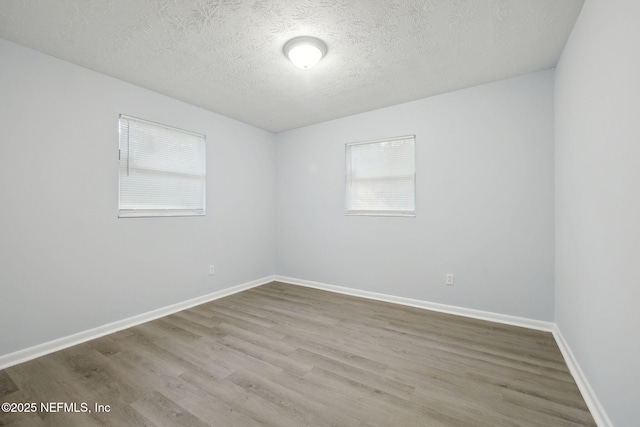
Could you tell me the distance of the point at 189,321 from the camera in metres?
2.91

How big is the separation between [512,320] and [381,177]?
7.20ft

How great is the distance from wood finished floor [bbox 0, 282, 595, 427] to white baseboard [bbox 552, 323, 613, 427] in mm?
40

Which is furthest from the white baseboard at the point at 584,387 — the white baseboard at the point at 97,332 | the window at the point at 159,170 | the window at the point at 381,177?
the window at the point at 159,170

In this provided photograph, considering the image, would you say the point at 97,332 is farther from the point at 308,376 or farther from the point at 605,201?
the point at 605,201

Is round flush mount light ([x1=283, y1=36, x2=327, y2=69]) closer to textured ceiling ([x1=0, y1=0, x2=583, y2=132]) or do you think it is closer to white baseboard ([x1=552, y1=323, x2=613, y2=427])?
textured ceiling ([x1=0, y1=0, x2=583, y2=132])

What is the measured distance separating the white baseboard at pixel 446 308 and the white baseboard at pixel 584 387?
276 mm

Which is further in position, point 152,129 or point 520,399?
point 152,129

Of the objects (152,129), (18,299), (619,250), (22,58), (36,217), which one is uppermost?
(22,58)

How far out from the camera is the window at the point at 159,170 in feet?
9.26

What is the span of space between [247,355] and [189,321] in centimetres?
108

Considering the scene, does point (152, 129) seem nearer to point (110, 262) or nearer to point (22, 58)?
point (22, 58)

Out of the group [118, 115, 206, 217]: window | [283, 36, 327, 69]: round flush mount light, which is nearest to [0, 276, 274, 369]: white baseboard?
[118, 115, 206, 217]: window

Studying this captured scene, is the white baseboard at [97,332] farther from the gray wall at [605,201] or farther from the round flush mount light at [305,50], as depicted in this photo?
the gray wall at [605,201]

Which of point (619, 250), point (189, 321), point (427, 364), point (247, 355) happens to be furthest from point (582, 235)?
point (189, 321)
